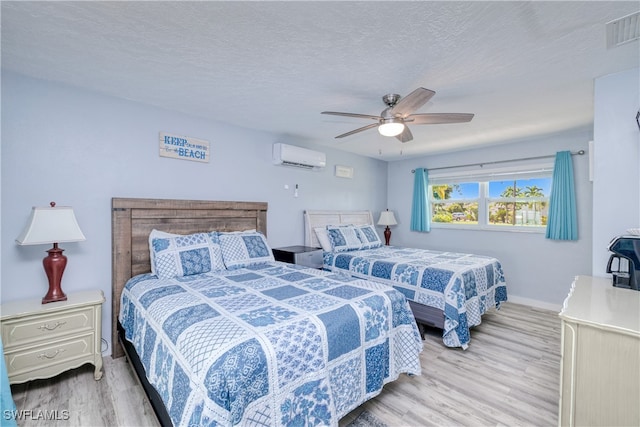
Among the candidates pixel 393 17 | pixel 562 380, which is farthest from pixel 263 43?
pixel 562 380

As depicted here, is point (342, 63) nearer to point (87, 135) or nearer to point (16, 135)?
point (87, 135)

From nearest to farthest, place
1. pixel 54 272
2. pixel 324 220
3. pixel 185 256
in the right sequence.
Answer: pixel 54 272 → pixel 185 256 → pixel 324 220

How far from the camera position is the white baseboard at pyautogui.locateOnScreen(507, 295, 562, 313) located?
3844 mm

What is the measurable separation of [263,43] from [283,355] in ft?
5.87

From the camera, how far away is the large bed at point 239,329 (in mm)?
1215

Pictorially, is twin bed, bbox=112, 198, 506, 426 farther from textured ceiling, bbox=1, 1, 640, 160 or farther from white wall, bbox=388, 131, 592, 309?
textured ceiling, bbox=1, 1, 640, 160

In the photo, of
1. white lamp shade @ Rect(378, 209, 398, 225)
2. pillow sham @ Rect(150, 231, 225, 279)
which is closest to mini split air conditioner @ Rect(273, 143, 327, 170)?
pillow sham @ Rect(150, 231, 225, 279)

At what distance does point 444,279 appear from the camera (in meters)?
2.79

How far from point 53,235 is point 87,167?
0.70m

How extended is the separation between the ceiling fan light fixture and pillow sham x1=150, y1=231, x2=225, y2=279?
1.93m

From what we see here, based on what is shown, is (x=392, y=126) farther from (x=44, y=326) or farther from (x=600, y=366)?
(x=44, y=326)

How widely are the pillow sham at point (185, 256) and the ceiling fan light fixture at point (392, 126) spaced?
1933 mm

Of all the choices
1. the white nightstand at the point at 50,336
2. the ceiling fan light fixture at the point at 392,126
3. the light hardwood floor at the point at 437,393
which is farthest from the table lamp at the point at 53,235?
the ceiling fan light fixture at the point at 392,126

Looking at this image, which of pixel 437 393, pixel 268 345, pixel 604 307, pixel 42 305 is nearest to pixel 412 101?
pixel 604 307
